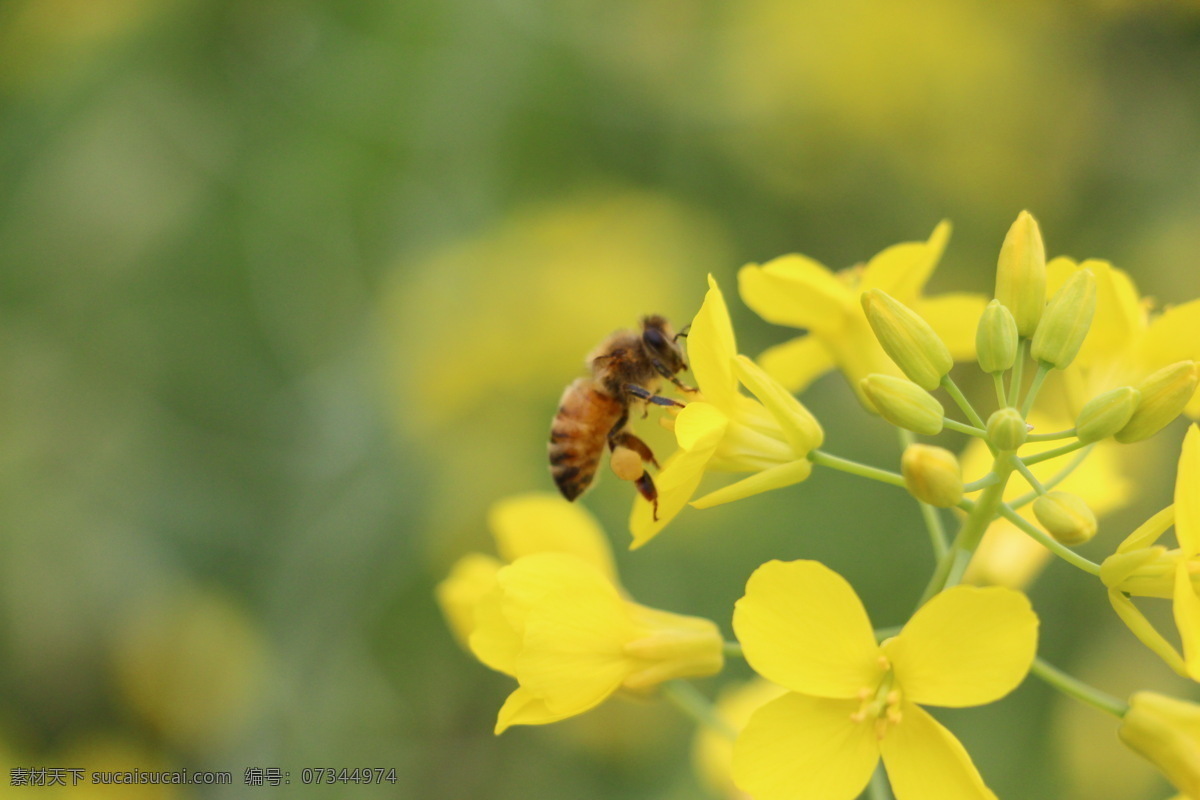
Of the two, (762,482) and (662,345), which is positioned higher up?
(662,345)

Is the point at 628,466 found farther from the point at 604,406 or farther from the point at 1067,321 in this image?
the point at 1067,321

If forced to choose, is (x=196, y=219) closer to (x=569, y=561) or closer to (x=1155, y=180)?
(x=569, y=561)

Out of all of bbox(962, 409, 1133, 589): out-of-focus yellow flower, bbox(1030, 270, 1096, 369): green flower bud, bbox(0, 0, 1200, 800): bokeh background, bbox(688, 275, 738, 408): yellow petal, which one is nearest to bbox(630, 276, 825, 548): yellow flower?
bbox(688, 275, 738, 408): yellow petal

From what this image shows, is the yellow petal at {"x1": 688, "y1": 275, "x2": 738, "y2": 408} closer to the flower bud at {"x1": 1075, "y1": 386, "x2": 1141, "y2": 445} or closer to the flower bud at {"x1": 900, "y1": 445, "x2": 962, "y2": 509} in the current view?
the flower bud at {"x1": 900, "y1": 445, "x2": 962, "y2": 509}

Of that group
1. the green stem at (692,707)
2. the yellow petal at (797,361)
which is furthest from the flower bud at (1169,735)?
the yellow petal at (797,361)

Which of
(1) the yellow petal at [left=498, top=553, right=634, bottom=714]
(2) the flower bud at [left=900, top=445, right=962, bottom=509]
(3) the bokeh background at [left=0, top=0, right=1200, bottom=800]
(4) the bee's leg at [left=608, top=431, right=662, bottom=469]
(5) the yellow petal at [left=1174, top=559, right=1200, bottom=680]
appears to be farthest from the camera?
(3) the bokeh background at [left=0, top=0, right=1200, bottom=800]

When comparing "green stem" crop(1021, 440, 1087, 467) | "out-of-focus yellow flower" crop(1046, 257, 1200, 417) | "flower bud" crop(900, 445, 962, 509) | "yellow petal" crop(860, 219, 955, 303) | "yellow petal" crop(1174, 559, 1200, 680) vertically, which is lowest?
"yellow petal" crop(1174, 559, 1200, 680)

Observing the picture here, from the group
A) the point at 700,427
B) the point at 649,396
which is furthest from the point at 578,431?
the point at 700,427

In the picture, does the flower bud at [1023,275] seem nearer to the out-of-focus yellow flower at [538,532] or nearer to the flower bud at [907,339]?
the flower bud at [907,339]
